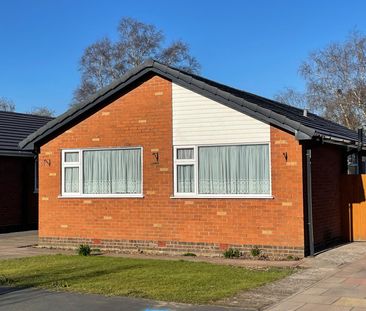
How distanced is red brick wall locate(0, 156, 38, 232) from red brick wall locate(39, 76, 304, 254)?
18.1ft

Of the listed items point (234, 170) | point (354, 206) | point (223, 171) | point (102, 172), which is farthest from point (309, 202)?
point (102, 172)

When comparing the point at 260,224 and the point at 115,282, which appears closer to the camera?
the point at 115,282

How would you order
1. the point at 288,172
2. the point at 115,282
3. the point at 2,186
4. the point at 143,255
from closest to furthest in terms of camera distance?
the point at 115,282, the point at 288,172, the point at 143,255, the point at 2,186

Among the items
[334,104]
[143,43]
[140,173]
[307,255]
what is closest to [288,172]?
[307,255]

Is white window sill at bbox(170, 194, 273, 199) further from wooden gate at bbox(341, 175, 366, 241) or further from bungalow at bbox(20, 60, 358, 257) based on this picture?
wooden gate at bbox(341, 175, 366, 241)

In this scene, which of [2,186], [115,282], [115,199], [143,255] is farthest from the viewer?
[2,186]

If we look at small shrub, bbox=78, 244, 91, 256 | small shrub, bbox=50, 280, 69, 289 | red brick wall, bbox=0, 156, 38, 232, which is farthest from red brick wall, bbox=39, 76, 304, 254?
red brick wall, bbox=0, 156, 38, 232

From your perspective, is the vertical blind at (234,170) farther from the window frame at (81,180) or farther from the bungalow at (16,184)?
the bungalow at (16,184)

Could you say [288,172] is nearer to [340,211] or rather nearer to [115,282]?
[340,211]

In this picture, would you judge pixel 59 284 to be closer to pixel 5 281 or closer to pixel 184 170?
pixel 5 281

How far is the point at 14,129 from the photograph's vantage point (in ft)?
77.7

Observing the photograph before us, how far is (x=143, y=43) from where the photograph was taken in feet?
174

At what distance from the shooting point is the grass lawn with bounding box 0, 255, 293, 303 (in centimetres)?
913

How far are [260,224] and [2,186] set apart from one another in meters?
11.7
